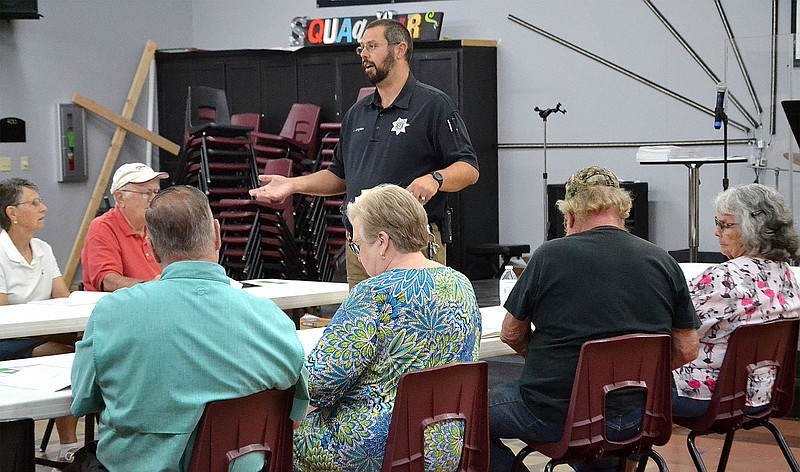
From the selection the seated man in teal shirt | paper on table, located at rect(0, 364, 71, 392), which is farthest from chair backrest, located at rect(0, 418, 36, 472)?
the seated man in teal shirt

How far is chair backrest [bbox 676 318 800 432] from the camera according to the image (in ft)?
11.6

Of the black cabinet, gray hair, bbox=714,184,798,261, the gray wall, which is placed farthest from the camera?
the black cabinet

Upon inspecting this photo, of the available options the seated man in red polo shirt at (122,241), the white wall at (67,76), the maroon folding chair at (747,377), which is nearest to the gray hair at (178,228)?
the maroon folding chair at (747,377)

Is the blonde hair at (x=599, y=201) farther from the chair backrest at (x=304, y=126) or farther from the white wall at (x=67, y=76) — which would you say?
the white wall at (x=67, y=76)

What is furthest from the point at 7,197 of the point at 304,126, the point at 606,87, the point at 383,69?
the point at 606,87

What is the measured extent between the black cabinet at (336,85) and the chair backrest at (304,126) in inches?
8.3

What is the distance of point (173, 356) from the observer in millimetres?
2414

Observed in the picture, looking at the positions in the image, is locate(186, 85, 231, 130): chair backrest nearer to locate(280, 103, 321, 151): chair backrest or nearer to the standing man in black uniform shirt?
locate(280, 103, 321, 151): chair backrest

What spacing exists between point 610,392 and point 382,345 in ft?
2.61

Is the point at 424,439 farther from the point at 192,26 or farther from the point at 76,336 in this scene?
the point at 192,26

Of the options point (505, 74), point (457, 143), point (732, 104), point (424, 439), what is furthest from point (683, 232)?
point (424, 439)

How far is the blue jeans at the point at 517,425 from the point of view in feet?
10.8

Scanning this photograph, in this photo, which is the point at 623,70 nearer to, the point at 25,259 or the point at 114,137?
the point at 114,137

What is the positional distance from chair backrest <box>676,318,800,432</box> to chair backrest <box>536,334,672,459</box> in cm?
34
